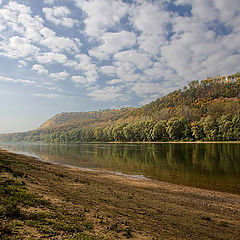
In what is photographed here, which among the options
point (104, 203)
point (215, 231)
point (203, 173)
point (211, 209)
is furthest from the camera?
point (203, 173)

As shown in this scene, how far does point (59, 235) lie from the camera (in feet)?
24.3

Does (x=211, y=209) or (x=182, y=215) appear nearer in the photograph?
(x=182, y=215)

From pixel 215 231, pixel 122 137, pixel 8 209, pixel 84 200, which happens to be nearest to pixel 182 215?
pixel 215 231

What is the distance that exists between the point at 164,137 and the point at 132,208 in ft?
456

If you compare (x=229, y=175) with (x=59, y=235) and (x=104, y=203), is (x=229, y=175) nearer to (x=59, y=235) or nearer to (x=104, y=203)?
(x=104, y=203)

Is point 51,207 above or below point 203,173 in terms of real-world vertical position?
above

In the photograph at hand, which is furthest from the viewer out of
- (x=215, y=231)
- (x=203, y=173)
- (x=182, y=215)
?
(x=203, y=173)

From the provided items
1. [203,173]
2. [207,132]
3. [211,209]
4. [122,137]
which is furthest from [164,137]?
[211,209]

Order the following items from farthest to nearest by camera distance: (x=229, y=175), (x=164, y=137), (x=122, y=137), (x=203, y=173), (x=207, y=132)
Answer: (x=122, y=137) < (x=164, y=137) < (x=207, y=132) < (x=203, y=173) < (x=229, y=175)

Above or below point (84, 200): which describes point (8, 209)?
above

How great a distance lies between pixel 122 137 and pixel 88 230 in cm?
17614

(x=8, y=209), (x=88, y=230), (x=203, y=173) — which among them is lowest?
(x=203, y=173)

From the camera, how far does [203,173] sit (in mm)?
28391

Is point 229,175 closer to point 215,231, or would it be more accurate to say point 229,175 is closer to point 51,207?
point 215,231
